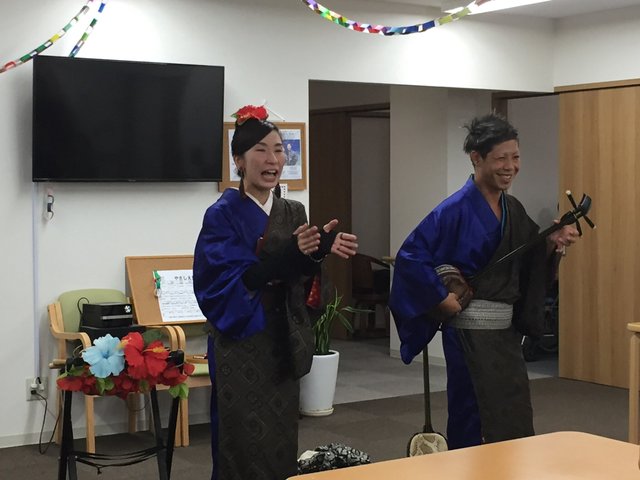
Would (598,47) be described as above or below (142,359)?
above

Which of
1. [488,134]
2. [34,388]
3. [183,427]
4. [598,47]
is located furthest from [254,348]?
[598,47]

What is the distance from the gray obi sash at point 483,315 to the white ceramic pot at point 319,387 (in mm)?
2451

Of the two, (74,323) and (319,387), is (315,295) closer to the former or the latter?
(74,323)

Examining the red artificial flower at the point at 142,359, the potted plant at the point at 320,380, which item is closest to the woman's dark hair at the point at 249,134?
the red artificial flower at the point at 142,359

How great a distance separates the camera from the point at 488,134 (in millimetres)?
3643

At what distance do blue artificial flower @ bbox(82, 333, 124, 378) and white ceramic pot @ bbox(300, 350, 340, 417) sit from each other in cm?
252

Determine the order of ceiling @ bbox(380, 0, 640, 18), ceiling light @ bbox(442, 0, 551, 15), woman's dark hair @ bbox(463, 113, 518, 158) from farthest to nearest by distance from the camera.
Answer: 1. ceiling @ bbox(380, 0, 640, 18)
2. ceiling light @ bbox(442, 0, 551, 15)
3. woman's dark hair @ bbox(463, 113, 518, 158)

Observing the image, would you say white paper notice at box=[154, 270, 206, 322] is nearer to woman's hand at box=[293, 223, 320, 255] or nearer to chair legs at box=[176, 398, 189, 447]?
chair legs at box=[176, 398, 189, 447]

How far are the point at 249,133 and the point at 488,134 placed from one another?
0.88 metres

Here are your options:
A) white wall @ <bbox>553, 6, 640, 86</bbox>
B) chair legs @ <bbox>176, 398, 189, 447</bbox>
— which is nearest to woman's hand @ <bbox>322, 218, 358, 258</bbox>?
chair legs @ <bbox>176, 398, 189, 447</bbox>

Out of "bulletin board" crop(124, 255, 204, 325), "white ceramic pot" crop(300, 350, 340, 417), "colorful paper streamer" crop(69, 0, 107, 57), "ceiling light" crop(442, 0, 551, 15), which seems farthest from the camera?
"ceiling light" crop(442, 0, 551, 15)

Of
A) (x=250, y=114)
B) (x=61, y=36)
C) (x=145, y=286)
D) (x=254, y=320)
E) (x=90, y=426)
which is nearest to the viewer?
(x=254, y=320)

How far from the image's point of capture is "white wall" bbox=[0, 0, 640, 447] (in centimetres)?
536

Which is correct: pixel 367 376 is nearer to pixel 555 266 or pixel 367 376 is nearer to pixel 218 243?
pixel 555 266
